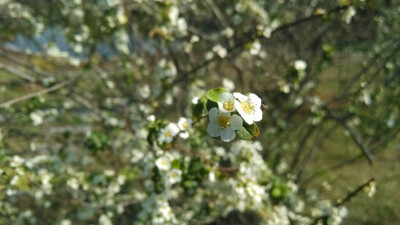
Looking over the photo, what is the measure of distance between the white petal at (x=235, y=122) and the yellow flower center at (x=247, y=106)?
0.16 feet

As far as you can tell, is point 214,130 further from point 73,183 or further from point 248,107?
point 73,183

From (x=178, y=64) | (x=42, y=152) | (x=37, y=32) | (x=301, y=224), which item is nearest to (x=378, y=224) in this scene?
(x=301, y=224)

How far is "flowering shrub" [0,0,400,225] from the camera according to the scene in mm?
2312

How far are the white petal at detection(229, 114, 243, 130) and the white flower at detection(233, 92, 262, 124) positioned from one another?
0.11 feet

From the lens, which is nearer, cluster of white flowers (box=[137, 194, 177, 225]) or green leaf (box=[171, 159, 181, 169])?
green leaf (box=[171, 159, 181, 169])

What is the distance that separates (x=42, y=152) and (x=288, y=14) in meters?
3.45

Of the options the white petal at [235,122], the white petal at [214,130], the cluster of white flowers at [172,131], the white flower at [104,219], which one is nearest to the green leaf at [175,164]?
the cluster of white flowers at [172,131]

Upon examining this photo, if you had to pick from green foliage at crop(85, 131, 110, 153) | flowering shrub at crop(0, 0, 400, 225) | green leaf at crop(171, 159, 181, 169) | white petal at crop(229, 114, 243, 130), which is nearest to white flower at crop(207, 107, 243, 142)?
white petal at crop(229, 114, 243, 130)

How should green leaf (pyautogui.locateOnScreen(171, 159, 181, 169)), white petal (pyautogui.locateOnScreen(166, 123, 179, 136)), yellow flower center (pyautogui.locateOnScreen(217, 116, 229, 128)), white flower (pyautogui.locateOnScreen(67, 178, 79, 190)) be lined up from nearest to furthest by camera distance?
yellow flower center (pyautogui.locateOnScreen(217, 116, 229, 128)), white petal (pyautogui.locateOnScreen(166, 123, 179, 136)), green leaf (pyautogui.locateOnScreen(171, 159, 181, 169)), white flower (pyautogui.locateOnScreen(67, 178, 79, 190))

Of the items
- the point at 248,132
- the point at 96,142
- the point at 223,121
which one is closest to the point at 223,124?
the point at 223,121

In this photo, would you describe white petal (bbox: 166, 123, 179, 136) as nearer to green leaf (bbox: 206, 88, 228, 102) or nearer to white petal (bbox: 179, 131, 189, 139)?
white petal (bbox: 179, 131, 189, 139)

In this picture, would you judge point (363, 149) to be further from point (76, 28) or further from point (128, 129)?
point (76, 28)

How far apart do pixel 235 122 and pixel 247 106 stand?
106 mm

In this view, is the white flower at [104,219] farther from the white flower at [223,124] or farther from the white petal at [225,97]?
the white petal at [225,97]
